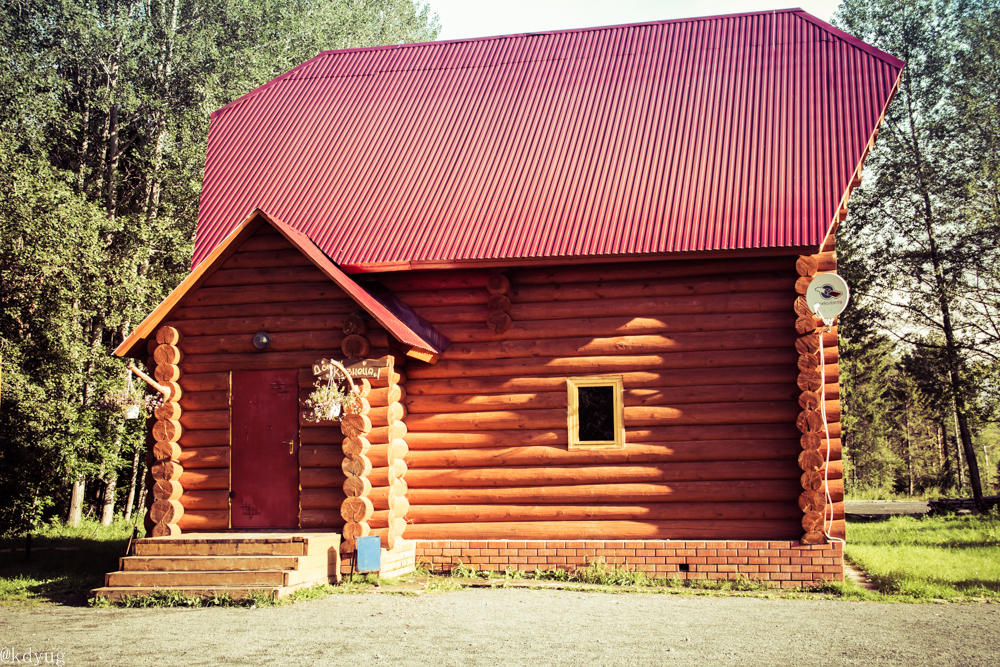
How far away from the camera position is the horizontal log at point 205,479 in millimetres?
11555

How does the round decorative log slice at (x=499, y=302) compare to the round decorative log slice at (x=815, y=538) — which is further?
the round decorative log slice at (x=499, y=302)

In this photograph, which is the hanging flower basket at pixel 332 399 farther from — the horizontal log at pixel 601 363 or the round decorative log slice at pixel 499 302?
the round decorative log slice at pixel 499 302

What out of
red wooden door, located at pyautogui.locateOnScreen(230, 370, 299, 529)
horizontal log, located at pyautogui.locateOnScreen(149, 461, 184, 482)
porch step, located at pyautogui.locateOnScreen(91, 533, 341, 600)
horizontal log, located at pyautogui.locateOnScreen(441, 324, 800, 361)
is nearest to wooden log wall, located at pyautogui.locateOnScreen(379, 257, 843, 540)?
horizontal log, located at pyautogui.locateOnScreen(441, 324, 800, 361)

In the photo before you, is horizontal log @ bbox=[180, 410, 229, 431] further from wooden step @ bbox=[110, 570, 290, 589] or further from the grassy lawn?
the grassy lawn

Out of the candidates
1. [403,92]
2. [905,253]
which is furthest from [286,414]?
[905,253]

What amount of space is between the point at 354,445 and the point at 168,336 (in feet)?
9.93

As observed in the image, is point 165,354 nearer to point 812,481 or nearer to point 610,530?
point 610,530

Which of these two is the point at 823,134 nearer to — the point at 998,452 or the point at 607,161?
the point at 607,161

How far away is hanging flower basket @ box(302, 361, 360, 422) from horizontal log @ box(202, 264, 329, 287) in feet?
4.68

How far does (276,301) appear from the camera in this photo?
11.6 metres

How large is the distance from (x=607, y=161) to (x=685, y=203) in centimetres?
169

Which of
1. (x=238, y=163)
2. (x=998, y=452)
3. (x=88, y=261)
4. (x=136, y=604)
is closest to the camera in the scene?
(x=136, y=604)

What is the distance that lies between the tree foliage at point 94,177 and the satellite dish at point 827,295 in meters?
13.6

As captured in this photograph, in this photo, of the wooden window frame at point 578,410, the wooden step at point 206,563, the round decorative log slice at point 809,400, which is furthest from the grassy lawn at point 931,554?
the wooden step at point 206,563
